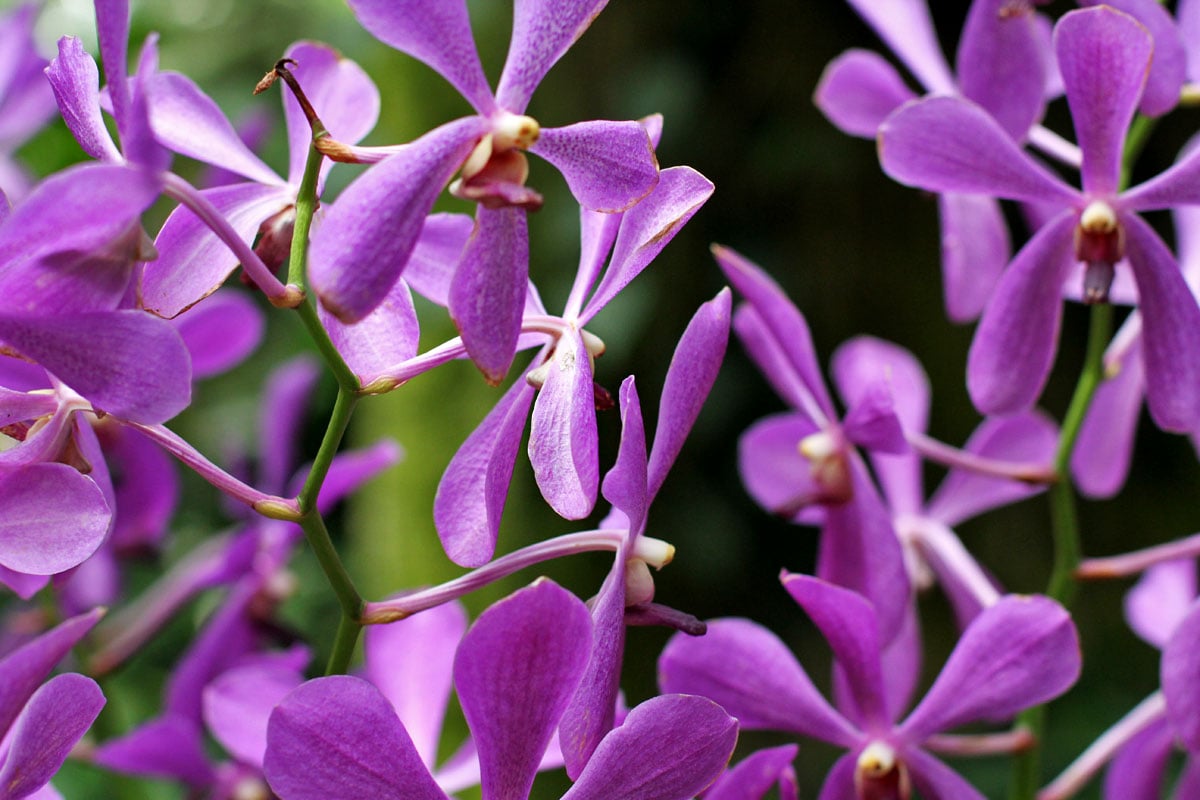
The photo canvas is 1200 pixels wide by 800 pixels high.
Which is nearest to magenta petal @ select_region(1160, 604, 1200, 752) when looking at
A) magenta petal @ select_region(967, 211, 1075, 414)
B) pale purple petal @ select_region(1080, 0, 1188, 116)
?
magenta petal @ select_region(967, 211, 1075, 414)

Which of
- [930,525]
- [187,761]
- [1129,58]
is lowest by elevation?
[187,761]

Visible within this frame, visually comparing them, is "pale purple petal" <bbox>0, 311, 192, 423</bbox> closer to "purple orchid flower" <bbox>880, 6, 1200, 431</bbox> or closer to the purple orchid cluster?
the purple orchid cluster

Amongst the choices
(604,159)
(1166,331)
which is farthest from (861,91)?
(604,159)

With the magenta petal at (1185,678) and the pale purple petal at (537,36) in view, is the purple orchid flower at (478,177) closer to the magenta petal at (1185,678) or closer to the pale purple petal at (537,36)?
the pale purple petal at (537,36)

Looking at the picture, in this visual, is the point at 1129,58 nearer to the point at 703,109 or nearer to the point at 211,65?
the point at 703,109

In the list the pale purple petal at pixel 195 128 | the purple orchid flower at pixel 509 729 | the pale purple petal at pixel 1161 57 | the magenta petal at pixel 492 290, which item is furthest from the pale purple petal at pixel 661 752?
the pale purple petal at pixel 1161 57

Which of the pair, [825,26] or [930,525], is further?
[825,26]

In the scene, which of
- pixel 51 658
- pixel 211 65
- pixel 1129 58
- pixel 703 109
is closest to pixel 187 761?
pixel 51 658

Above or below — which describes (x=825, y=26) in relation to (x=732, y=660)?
above
